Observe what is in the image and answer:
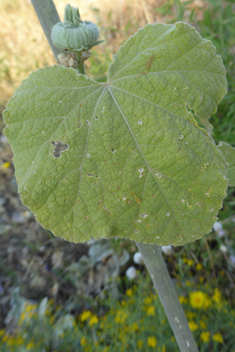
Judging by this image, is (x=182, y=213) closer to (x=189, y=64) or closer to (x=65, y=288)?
(x=189, y=64)

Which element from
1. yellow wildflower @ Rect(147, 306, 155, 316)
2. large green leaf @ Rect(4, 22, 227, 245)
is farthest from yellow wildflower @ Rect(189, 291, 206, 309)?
large green leaf @ Rect(4, 22, 227, 245)

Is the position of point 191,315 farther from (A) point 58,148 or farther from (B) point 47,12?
(B) point 47,12

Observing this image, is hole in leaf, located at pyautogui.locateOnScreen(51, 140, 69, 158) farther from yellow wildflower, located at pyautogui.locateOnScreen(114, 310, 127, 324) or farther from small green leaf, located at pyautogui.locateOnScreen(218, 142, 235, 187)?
yellow wildflower, located at pyautogui.locateOnScreen(114, 310, 127, 324)

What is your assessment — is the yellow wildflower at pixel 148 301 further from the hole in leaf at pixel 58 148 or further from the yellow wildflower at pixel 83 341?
the hole in leaf at pixel 58 148

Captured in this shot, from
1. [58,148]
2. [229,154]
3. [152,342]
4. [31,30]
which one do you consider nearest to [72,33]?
[58,148]

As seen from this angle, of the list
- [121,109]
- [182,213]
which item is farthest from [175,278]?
[121,109]

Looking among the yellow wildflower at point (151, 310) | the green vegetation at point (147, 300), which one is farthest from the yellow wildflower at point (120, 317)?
the yellow wildflower at point (151, 310)
